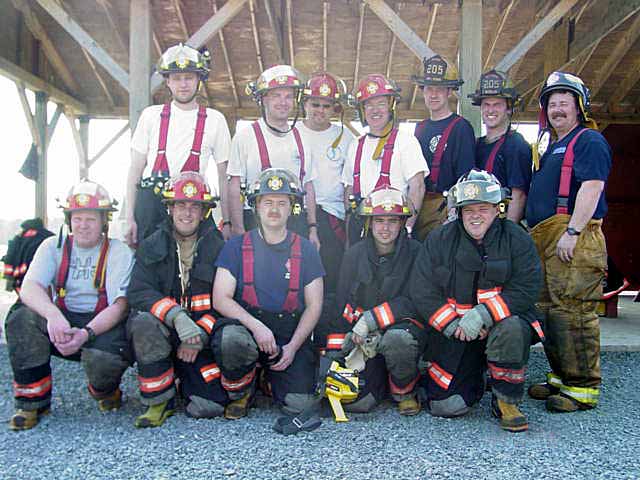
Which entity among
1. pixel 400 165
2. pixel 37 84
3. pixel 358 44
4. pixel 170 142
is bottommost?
pixel 400 165

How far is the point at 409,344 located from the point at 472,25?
11.6 feet

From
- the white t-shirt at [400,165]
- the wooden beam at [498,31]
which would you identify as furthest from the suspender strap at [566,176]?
the wooden beam at [498,31]

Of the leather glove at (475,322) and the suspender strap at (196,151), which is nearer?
the leather glove at (475,322)

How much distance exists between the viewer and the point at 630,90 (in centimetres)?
1091

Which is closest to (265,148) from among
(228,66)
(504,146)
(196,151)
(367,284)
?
(196,151)

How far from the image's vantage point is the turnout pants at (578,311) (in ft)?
12.7

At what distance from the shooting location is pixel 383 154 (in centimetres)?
437

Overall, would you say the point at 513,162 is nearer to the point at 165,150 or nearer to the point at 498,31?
the point at 165,150

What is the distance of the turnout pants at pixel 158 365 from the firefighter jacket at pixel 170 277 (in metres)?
0.13

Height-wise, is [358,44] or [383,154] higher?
[358,44]

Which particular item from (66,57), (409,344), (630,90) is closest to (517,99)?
(409,344)

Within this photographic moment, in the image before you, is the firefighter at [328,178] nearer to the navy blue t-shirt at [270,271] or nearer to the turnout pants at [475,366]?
the navy blue t-shirt at [270,271]

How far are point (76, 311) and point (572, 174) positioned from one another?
143 inches

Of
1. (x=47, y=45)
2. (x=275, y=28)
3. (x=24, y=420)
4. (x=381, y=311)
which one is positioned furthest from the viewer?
(x=47, y=45)
